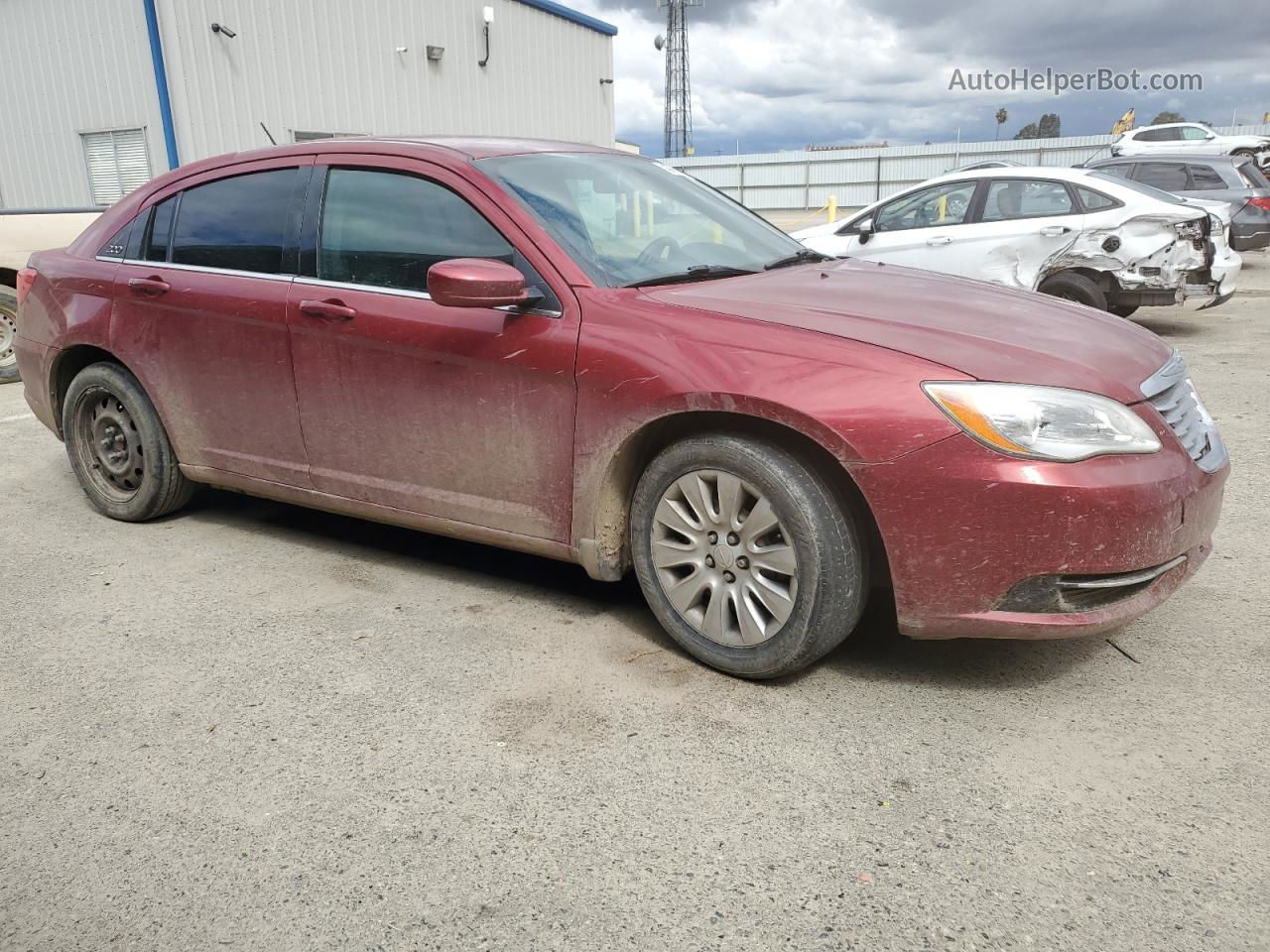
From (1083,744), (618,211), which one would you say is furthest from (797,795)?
(618,211)

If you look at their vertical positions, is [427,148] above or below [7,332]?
above

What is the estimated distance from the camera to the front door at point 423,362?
3.36 metres

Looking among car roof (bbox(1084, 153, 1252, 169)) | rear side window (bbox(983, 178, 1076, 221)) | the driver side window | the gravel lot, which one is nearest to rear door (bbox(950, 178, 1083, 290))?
rear side window (bbox(983, 178, 1076, 221))

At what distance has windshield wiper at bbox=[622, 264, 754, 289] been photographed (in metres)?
3.43

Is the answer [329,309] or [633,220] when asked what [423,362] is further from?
[633,220]

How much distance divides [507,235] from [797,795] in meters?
1.99

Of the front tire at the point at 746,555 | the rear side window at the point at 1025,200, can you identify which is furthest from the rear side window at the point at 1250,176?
the front tire at the point at 746,555

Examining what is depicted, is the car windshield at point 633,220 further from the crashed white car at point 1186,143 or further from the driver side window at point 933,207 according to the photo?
the crashed white car at point 1186,143

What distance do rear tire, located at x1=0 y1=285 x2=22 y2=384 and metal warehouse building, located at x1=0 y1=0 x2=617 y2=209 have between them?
17.5ft

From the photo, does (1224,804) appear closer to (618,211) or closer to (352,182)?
(618,211)

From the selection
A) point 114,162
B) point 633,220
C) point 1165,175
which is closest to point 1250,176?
point 1165,175

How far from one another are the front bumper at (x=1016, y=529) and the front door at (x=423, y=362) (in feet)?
3.63

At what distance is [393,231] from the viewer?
3.71m

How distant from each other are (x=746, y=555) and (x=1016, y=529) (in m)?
0.76
